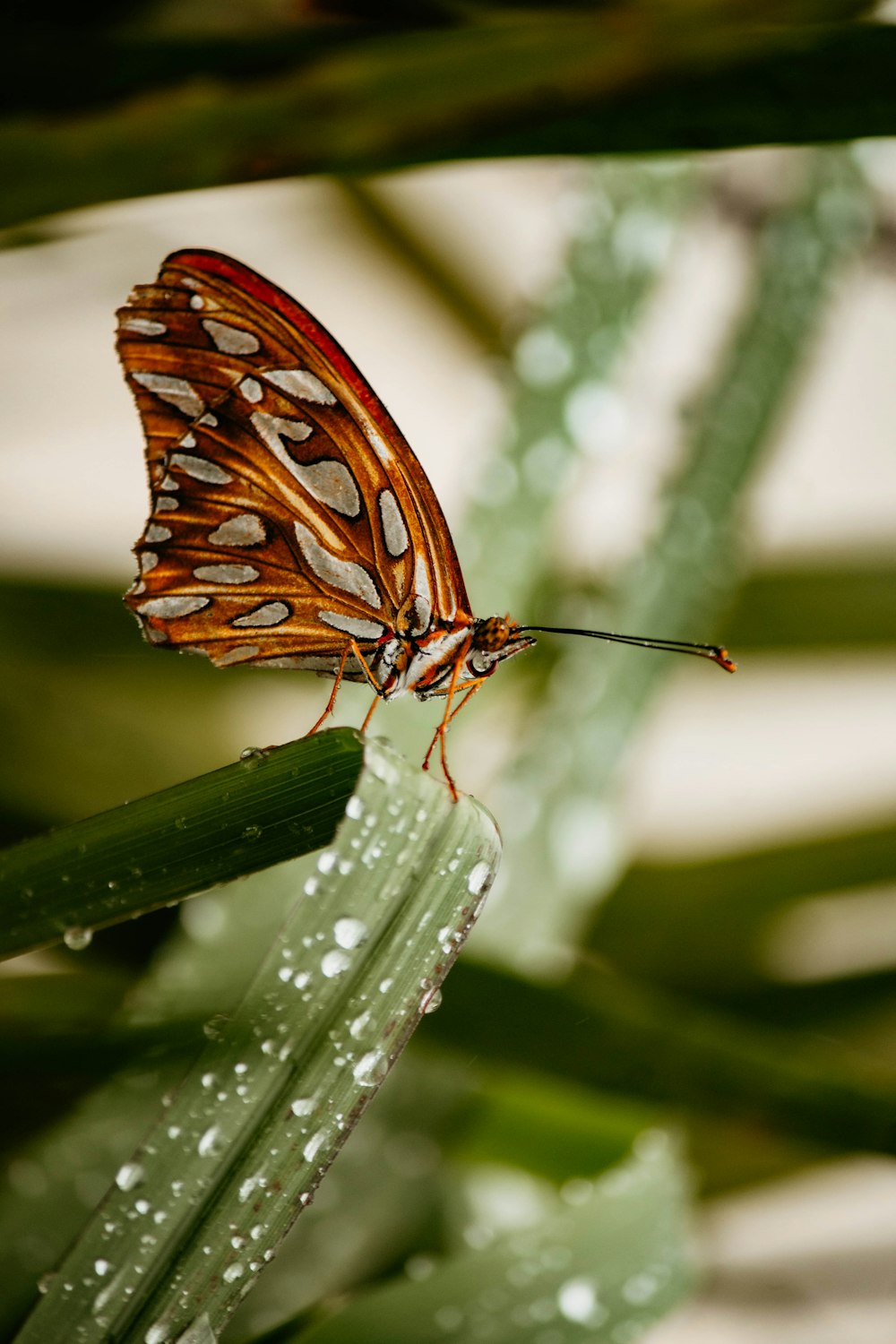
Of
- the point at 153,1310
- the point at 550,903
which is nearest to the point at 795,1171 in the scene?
the point at 550,903

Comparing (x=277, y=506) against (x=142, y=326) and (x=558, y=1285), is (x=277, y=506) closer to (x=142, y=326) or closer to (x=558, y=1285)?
(x=142, y=326)

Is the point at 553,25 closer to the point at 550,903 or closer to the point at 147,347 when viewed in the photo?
the point at 147,347

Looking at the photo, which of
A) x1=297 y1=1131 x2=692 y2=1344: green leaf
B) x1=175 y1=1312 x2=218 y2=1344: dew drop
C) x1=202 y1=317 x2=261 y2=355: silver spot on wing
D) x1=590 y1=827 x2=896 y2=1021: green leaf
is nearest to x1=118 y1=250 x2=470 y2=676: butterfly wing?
x1=202 y1=317 x2=261 y2=355: silver spot on wing

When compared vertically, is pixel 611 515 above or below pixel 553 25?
above

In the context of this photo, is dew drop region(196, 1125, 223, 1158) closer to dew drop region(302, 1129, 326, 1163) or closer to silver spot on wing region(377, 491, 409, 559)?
dew drop region(302, 1129, 326, 1163)

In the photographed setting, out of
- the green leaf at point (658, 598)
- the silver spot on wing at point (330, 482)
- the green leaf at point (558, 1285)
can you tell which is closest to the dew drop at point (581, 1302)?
the green leaf at point (558, 1285)

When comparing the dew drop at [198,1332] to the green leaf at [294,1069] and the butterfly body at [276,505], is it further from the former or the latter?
the butterfly body at [276,505]
